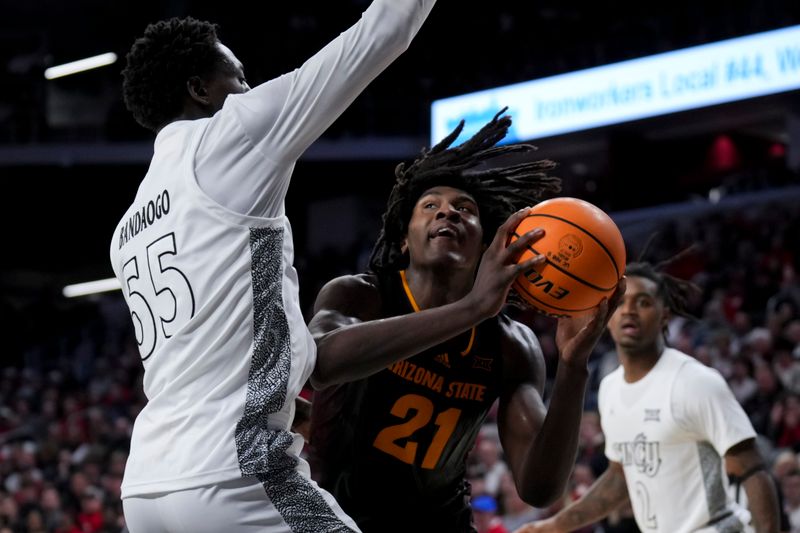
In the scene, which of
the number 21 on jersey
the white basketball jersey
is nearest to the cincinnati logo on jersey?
the white basketball jersey

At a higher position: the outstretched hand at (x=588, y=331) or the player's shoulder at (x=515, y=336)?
Result: the outstretched hand at (x=588, y=331)

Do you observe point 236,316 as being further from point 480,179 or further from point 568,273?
point 480,179

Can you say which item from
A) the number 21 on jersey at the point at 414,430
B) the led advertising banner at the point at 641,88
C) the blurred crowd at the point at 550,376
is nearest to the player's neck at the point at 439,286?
the number 21 on jersey at the point at 414,430

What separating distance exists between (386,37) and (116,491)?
1004 cm

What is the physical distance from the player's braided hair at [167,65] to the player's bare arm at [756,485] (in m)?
3.08

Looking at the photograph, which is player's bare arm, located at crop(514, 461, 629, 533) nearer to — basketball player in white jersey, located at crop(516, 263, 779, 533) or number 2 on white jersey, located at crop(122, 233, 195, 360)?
basketball player in white jersey, located at crop(516, 263, 779, 533)

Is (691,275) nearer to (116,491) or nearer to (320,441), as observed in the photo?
(116,491)

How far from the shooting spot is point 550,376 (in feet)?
41.2

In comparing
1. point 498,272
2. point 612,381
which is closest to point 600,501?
point 612,381

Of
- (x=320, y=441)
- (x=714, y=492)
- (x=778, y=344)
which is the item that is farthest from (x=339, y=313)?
(x=778, y=344)

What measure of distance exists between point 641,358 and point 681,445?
0.46m

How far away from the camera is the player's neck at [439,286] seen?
3.64m

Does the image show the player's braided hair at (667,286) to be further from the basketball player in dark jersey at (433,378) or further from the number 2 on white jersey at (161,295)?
the number 2 on white jersey at (161,295)

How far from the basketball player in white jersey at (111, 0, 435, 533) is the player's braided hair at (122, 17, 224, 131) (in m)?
0.22
